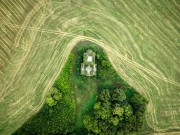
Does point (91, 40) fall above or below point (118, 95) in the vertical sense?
above

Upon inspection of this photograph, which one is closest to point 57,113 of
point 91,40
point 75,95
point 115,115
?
point 75,95

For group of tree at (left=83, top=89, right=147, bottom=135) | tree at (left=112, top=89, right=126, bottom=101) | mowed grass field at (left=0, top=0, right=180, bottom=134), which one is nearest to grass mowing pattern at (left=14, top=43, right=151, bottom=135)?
group of tree at (left=83, top=89, right=147, bottom=135)

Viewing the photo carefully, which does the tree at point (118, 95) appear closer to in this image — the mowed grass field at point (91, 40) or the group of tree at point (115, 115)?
the group of tree at point (115, 115)

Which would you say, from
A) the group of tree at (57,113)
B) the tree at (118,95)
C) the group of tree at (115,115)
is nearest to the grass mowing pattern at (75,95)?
the group of tree at (57,113)

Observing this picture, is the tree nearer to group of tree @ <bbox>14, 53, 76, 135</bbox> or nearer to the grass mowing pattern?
the grass mowing pattern

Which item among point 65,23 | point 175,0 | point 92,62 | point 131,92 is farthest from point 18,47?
point 175,0

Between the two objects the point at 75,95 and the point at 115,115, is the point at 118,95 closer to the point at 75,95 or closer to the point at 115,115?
the point at 115,115

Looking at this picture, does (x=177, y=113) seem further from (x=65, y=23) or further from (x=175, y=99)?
(x=65, y=23)
